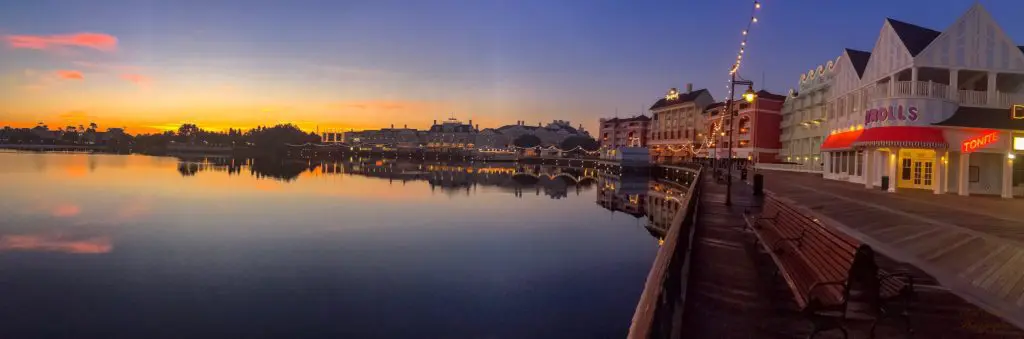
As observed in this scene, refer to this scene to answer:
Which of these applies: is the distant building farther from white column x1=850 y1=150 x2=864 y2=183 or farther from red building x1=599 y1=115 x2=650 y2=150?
white column x1=850 y1=150 x2=864 y2=183

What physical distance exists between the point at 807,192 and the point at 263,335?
26.4m

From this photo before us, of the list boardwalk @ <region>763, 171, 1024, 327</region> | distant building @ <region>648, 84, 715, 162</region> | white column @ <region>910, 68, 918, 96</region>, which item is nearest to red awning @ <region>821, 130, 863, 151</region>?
white column @ <region>910, 68, 918, 96</region>

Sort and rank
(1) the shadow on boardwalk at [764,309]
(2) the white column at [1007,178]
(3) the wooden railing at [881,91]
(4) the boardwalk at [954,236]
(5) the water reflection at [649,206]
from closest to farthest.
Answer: (1) the shadow on boardwalk at [764,309]
(4) the boardwalk at [954,236]
(2) the white column at [1007,178]
(5) the water reflection at [649,206]
(3) the wooden railing at [881,91]

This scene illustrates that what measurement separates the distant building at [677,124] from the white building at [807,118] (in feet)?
91.0

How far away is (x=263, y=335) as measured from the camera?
1172cm

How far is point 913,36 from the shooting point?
3238cm

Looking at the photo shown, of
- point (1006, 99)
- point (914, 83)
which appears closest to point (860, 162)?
point (1006, 99)

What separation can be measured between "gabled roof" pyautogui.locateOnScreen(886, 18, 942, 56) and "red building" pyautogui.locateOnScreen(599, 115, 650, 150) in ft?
322

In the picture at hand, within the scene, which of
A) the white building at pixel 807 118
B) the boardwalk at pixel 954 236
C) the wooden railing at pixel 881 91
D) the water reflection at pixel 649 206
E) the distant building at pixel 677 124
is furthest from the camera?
the distant building at pixel 677 124

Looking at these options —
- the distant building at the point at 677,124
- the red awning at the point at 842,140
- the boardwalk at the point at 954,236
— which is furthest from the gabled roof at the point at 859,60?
the distant building at the point at 677,124

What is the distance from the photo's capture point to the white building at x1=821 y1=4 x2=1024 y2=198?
27859 millimetres

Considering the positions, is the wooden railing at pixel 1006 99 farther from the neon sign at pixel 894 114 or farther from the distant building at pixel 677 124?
the distant building at pixel 677 124

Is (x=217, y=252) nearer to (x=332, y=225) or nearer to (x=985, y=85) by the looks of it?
Answer: (x=332, y=225)

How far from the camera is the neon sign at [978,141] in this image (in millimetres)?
26672
